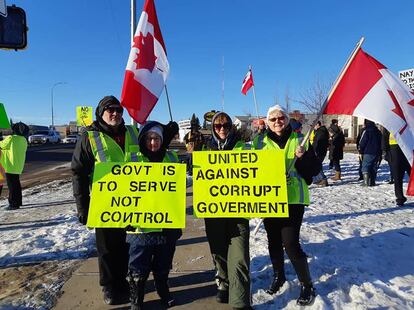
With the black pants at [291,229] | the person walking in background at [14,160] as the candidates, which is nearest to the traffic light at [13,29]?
the black pants at [291,229]

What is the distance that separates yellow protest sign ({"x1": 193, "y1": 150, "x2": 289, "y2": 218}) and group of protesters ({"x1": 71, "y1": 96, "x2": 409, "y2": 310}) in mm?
141

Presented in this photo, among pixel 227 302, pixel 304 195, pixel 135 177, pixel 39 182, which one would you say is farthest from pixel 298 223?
pixel 39 182

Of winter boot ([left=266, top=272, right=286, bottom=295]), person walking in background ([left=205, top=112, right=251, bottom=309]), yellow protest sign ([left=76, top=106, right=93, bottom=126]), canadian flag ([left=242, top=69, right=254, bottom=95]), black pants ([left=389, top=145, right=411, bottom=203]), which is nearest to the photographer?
person walking in background ([left=205, top=112, right=251, bottom=309])

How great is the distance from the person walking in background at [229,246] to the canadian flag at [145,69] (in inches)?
74.1

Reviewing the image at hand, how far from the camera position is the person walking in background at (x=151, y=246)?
339cm

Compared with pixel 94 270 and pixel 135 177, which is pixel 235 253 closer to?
pixel 135 177

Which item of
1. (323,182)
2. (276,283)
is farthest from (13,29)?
(323,182)

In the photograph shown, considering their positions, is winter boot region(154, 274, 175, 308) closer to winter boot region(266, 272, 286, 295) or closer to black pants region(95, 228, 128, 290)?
black pants region(95, 228, 128, 290)

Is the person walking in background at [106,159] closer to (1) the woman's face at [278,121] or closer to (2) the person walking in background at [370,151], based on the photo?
(1) the woman's face at [278,121]

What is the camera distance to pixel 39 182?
43.8ft

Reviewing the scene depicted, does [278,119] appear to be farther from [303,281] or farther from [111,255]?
[111,255]

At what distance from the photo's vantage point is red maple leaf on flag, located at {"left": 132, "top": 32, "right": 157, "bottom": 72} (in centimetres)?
539

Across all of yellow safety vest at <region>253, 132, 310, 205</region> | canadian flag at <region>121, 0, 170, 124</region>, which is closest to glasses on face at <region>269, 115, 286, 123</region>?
yellow safety vest at <region>253, 132, 310, 205</region>

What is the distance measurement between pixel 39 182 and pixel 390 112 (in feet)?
41.3
